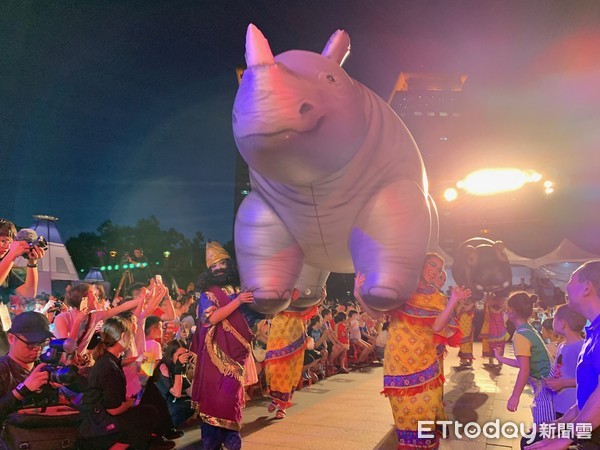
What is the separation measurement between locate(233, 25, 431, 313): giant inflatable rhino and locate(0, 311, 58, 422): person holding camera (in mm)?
1128

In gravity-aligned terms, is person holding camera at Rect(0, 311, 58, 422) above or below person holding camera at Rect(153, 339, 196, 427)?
above

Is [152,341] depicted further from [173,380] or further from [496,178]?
[496,178]

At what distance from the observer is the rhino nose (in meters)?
2.12

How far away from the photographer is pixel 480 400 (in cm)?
484

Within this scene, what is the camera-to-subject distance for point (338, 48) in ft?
8.93

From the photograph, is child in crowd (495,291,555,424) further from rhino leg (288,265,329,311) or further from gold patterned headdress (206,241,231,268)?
gold patterned headdress (206,241,231,268)

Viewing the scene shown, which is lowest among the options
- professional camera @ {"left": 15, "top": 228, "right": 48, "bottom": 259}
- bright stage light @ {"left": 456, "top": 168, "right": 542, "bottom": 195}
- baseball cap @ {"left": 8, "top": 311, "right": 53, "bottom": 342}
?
baseball cap @ {"left": 8, "top": 311, "right": 53, "bottom": 342}

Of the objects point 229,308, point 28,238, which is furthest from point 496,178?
point 28,238

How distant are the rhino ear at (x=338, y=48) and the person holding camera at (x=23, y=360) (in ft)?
7.01

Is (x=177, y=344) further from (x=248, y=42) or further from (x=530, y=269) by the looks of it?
(x=530, y=269)

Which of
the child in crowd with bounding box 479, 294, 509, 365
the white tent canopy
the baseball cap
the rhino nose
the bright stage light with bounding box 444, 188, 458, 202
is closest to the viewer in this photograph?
the rhino nose

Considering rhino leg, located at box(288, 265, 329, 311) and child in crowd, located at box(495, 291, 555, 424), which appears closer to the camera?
child in crowd, located at box(495, 291, 555, 424)

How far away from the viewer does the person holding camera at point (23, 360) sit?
2.18 metres

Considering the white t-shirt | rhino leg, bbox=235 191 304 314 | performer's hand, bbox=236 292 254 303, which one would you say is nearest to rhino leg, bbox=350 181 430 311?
rhino leg, bbox=235 191 304 314
